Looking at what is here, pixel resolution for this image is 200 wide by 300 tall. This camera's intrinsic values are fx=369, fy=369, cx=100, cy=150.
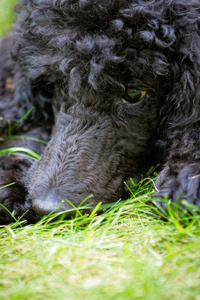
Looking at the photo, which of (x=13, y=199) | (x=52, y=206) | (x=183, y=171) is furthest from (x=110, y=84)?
(x=13, y=199)

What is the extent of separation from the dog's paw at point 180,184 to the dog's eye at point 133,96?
45cm

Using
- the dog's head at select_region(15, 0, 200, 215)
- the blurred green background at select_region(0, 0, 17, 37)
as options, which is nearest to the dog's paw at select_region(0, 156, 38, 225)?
the dog's head at select_region(15, 0, 200, 215)

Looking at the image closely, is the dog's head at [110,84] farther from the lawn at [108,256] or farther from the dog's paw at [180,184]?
the dog's paw at [180,184]

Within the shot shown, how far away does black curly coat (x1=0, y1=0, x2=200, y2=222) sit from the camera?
6.76 feet

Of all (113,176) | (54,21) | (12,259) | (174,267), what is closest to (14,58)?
(54,21)

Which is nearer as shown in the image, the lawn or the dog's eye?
the lawn

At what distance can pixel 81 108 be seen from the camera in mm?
2260

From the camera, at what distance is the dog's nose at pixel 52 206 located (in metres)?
1.95

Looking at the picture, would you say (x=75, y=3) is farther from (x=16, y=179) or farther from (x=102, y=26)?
(x=16, y=179)

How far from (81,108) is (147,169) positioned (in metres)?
0.60

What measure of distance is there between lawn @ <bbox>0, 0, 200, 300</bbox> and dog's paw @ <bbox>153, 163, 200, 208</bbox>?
9 centimetres

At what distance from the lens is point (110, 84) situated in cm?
213

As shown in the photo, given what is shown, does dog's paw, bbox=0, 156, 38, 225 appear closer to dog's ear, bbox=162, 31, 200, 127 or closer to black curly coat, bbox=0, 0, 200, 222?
black curly coat, bbox=0, 0, 200, 222

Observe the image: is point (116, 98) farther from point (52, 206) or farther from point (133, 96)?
point (52, 206)
